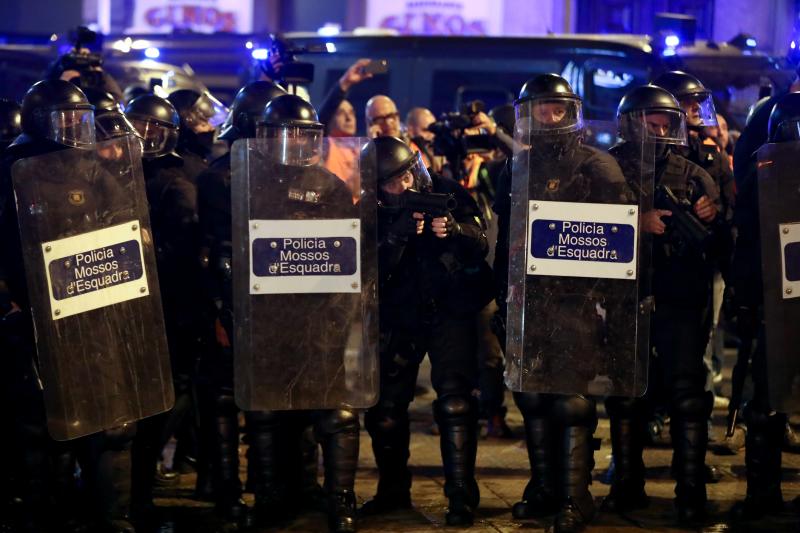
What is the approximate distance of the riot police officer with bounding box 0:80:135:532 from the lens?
214 inches

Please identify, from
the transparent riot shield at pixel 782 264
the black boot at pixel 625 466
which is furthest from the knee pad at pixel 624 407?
the transparent riot shield at pixel 782 264

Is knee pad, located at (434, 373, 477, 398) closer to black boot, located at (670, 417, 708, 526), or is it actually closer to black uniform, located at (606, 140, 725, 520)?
black uniform, located at (606, 140, 725, 520)

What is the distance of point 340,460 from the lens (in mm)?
5578

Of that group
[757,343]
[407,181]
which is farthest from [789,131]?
[407,181]

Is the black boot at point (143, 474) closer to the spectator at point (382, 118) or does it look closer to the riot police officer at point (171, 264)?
the riot police officer at point (171, 264)

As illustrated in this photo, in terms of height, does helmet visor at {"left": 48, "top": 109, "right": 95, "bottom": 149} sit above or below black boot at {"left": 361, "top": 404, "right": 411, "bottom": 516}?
above

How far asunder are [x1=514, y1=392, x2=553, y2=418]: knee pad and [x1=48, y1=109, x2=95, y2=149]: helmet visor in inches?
84.9

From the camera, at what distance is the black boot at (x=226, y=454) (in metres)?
5.91

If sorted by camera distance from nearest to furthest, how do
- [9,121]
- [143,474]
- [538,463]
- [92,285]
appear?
1. [92,285]
2. [538,463]
3. [143,474]
4. [9,121]

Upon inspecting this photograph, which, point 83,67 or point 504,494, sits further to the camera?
point 83,67

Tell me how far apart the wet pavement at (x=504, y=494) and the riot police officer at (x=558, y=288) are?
6.8 inches

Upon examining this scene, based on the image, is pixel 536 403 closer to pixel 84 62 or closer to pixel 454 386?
pixel 454 386

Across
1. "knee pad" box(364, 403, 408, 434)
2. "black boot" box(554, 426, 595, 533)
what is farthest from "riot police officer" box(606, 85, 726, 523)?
"knee pad" box(364, 403, 408, 434)

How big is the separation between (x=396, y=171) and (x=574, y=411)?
4.28 ft
